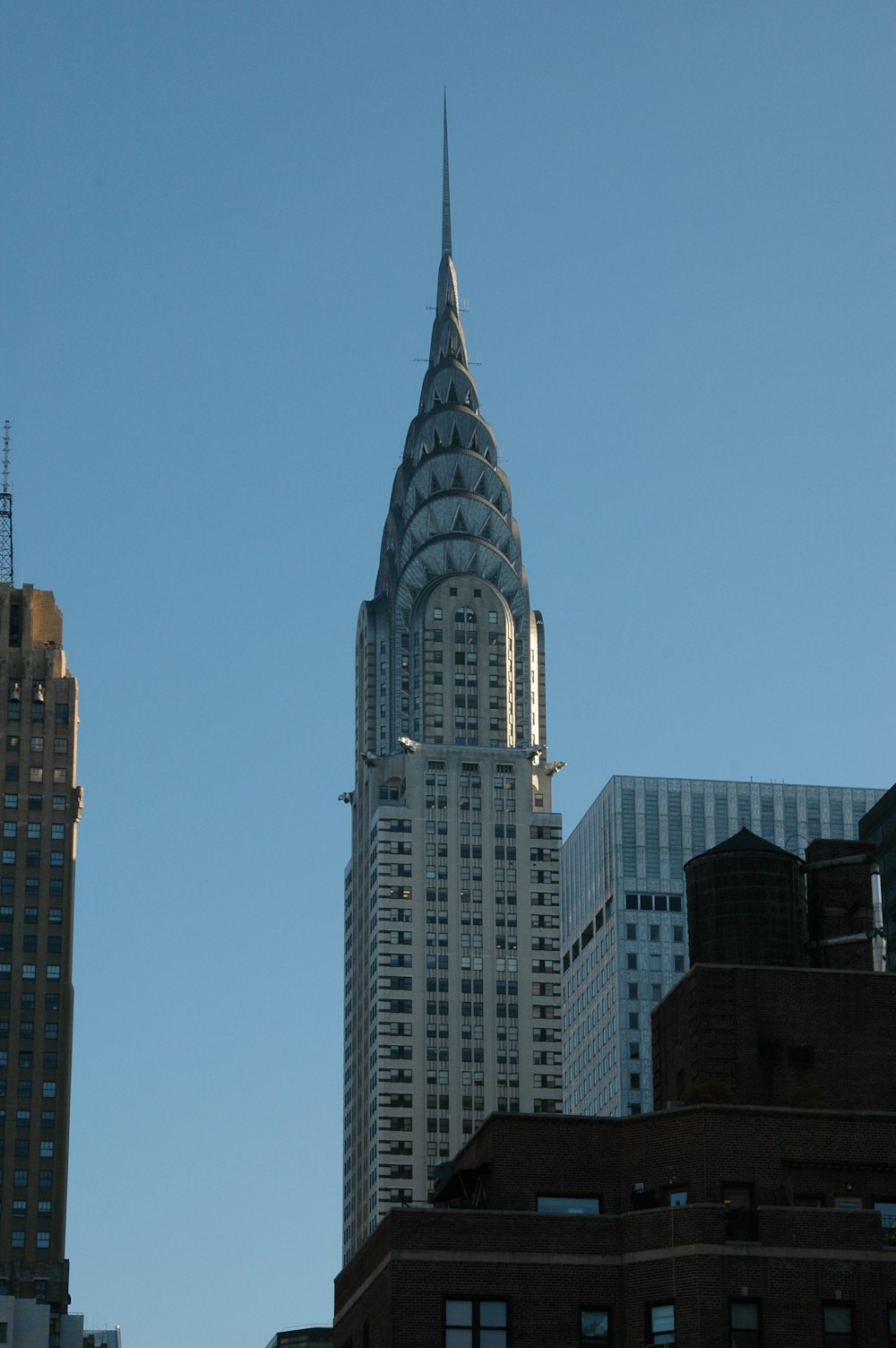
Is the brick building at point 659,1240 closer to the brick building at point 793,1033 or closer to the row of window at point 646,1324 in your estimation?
the row of window at point 646,1324

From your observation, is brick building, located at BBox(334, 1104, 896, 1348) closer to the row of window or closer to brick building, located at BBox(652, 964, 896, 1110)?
the row of window

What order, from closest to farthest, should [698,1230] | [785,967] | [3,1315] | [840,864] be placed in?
[698,1230]
[785,967]
[840,864]
[3,1315]

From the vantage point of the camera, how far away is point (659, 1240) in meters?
79.2

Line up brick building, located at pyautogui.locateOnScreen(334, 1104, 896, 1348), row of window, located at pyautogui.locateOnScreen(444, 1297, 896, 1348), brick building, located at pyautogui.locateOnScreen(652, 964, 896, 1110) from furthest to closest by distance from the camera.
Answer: brick building, located at pyautogui.locateOnScreen(652, 964, 896, 1110), brick building, located at pyautogui.locateOnScreen(334, 1104, 896, 1348), row of window, located at pyautogui.locateOnScreen(444, 1297, 896, 1348)

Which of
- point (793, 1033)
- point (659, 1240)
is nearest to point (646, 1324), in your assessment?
point (659, 1240)

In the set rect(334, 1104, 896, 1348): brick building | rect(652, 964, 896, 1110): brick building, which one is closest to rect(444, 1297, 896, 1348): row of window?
rect(334, 1104, 896, 1348): brick building

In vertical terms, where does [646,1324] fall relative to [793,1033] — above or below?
below

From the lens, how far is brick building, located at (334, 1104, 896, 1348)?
78250 millimetres

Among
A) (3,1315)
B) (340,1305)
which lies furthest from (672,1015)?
(3,1315)

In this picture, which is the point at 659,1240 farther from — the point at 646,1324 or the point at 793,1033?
the point at 793,1033

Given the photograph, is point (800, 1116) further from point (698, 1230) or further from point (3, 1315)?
point (3, 1315)

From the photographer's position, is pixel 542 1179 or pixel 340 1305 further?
pixel 340 1305

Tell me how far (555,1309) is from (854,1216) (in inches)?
377

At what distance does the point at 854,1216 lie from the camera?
79188 millimetres
